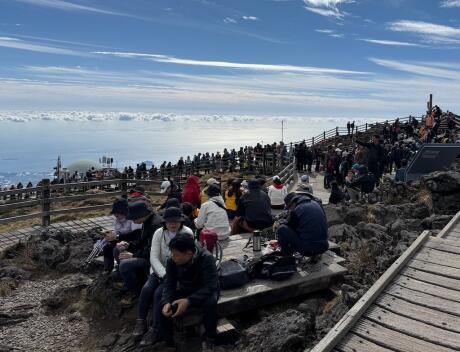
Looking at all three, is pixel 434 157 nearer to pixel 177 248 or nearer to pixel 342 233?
pixel 342 233

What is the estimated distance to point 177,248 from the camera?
4.70 meters

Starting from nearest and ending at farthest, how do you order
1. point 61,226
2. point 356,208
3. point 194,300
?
point 194,300
point 356,208
point 61,226

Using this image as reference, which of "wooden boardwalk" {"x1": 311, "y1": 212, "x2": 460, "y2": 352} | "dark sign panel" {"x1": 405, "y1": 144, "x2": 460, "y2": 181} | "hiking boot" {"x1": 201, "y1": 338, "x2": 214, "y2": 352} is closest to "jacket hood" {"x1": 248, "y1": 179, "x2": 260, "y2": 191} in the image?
"wooden boardwalk" {"x1": 311, "y1": 212, "x2": 460, "y2": 352}

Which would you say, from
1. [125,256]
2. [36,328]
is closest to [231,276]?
[125,256]

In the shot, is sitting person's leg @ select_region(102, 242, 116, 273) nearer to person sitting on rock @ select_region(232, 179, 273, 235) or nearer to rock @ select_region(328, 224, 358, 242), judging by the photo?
person sitting on rock @ select_region(232, 179, 273, 235)

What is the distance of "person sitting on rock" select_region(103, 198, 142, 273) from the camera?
6.86m

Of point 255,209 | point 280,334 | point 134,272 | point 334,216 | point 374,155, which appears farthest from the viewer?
point 374,155

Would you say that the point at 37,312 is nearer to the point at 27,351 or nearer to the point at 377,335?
the point at 27,351

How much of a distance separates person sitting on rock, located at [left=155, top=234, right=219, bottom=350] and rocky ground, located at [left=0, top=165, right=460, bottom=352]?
0.33m

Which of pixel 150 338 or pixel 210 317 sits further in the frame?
pixel 150 338

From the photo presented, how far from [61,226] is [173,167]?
46.7ft

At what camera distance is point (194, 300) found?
4.86 m

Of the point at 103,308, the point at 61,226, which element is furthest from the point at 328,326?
the point at 61,226

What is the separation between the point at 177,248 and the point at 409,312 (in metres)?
2.70
